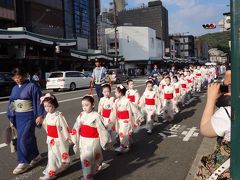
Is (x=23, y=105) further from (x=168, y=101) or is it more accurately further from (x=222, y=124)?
(x=168, y=101)

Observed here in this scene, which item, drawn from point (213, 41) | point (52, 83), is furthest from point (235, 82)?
point (213, 41)

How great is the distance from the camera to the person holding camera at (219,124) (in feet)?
8.20

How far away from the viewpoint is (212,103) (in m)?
2.52

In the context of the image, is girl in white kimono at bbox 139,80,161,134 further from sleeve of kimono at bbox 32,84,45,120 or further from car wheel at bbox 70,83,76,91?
car wheel at bbox 70,83,76,91

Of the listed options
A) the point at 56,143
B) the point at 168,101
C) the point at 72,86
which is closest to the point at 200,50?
the point at 72,86

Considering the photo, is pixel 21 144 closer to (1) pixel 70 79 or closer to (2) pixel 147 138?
(2) pixel 147 138

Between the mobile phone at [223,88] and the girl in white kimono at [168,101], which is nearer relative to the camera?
the mobile phone at [223,88]

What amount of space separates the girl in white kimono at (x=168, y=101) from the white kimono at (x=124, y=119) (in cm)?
348

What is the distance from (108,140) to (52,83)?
19562mm

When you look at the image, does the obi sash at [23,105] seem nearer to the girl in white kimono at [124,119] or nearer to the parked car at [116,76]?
the girl in white kimono at [124,119]

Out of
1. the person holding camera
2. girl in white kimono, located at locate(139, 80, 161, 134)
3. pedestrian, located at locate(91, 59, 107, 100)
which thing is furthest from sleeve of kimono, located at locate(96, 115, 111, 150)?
pedestrian, located at locate(91, 59, 107, 100)

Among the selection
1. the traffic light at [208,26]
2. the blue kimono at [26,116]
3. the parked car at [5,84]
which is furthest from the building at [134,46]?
the blue kimono at [26,116]

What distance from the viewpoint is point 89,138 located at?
16.0 feet

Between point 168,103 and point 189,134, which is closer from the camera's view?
point 189,134
